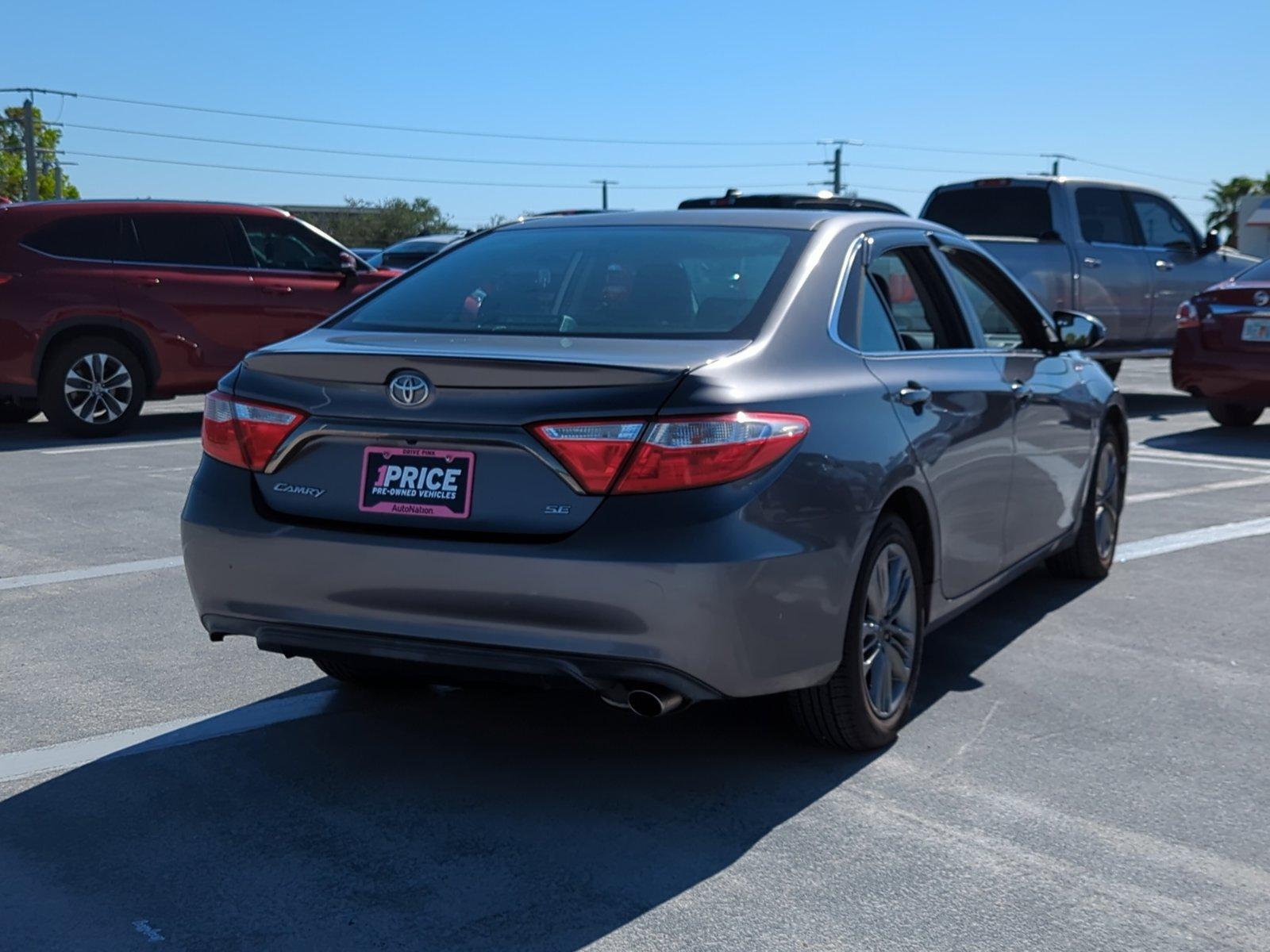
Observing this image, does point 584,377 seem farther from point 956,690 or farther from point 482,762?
point 956,690

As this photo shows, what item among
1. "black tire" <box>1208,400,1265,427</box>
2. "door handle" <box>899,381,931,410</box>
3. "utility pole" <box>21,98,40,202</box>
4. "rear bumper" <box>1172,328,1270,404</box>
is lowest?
"black tire" <box>1208,400,1265,427</box>

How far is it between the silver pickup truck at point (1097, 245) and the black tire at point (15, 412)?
8.52 m

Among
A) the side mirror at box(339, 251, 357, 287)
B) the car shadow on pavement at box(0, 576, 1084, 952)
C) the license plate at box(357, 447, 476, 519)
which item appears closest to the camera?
the car shadow on pavement at box(0, 576, 1084, 952)

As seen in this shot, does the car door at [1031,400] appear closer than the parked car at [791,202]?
Yes

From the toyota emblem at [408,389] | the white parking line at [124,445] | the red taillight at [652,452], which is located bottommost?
the white parking line at [124,445]

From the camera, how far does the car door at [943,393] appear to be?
4812 mm

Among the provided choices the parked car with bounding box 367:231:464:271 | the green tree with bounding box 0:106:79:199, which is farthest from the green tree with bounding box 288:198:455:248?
the parked car with bounding box 367:231:464:271

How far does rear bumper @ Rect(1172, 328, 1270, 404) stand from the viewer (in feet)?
43.2

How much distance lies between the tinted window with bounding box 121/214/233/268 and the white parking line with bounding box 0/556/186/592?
21.4 ft

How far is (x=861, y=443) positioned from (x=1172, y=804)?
4.12 ft

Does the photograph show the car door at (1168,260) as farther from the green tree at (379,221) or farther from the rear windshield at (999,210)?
the green tree at (379,221)

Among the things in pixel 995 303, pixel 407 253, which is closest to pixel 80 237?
pixel 995 303

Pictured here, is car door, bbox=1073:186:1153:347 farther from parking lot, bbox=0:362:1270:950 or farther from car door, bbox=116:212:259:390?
parking lot, bbox=0:362:1270:950

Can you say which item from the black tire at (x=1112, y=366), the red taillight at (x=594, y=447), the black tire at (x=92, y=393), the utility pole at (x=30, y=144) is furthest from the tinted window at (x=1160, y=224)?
the utility pole at (x=30, y=144)
